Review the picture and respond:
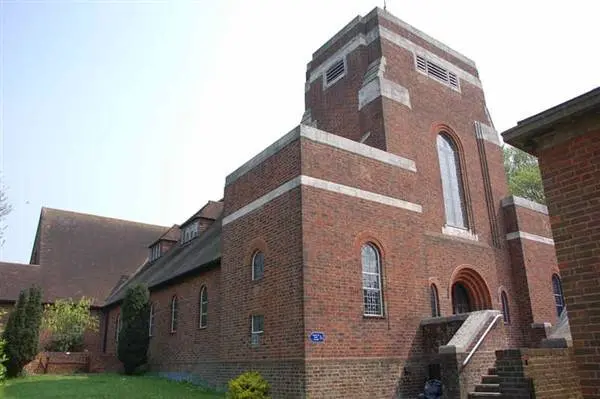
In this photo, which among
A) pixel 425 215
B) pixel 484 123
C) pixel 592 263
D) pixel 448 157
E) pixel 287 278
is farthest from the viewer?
pixel 484 123

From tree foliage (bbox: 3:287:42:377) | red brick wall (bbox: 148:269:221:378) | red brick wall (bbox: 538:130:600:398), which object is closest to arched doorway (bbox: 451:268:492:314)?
red brick wall (bbox: 148:269:221:378)

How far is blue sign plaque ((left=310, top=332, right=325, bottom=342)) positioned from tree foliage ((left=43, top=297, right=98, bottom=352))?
21289 millimetres

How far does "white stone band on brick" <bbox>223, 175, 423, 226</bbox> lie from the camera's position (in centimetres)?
1316

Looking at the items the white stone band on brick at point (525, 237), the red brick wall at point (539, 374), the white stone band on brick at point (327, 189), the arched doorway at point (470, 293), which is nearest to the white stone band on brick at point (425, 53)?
the white stone band on brick at point (525, 237)

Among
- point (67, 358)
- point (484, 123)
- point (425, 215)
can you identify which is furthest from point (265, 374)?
point (67, 358)

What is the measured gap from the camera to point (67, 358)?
26297 mm

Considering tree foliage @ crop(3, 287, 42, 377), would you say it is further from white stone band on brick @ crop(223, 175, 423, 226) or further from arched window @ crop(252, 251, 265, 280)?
arched window @ crop(252, 251, 265, 280)

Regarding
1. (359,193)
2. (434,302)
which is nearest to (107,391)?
(359,193)

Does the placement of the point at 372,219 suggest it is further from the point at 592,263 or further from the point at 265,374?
the point at 592,263

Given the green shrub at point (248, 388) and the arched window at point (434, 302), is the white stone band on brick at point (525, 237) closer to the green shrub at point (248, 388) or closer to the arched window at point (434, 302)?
the arched window at point (434, 302)

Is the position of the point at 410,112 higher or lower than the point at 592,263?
higher

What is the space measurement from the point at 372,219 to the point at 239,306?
15.9ft

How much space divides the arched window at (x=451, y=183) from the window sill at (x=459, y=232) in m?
0.17

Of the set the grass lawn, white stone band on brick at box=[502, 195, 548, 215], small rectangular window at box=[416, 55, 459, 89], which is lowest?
the grass lawn
